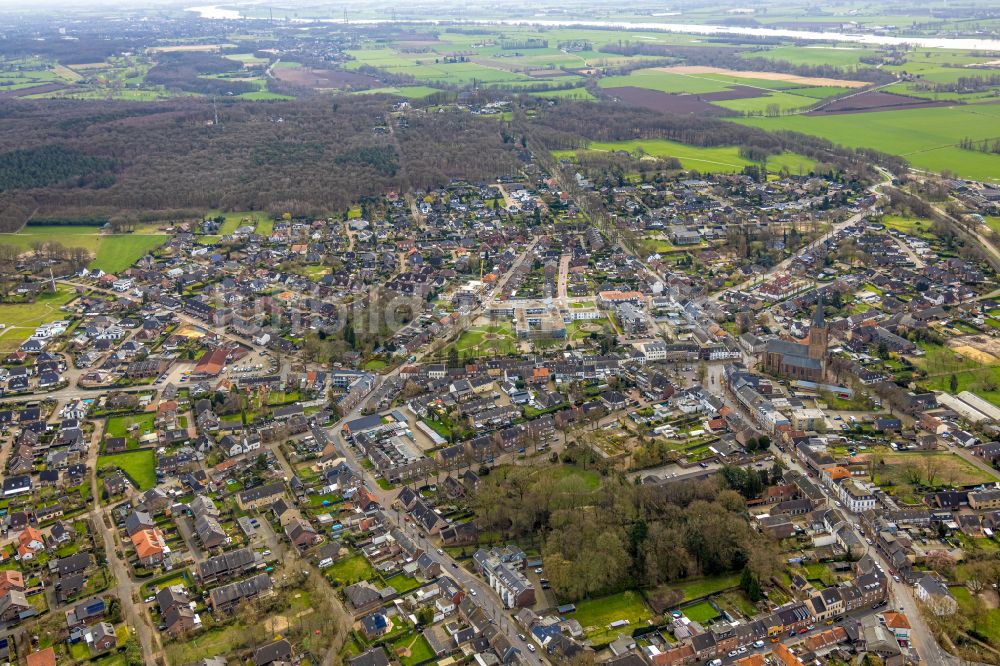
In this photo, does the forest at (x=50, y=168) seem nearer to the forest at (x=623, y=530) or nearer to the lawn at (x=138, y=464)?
the lawn at (x=138, y=464)

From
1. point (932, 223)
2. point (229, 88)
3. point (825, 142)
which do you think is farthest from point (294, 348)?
point (229, 88)

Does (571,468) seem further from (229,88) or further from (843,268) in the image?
(229,88)

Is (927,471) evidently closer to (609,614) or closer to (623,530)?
(623,530)

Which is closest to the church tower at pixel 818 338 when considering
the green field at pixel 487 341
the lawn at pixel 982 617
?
the green field at pixel 487 341

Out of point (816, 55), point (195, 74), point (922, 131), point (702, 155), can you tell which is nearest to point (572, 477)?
point (702, 155)

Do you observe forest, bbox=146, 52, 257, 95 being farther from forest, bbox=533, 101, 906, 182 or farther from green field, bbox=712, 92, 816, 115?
green field, bbox=712, 92, 816, 115

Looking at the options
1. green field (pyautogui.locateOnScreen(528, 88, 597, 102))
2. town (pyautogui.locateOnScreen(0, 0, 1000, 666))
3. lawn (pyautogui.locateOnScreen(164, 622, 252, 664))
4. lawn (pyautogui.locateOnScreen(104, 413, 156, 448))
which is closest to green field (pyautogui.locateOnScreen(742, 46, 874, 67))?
green field (pyautogui.locateOnScreen(528, 88, 597, 102))
